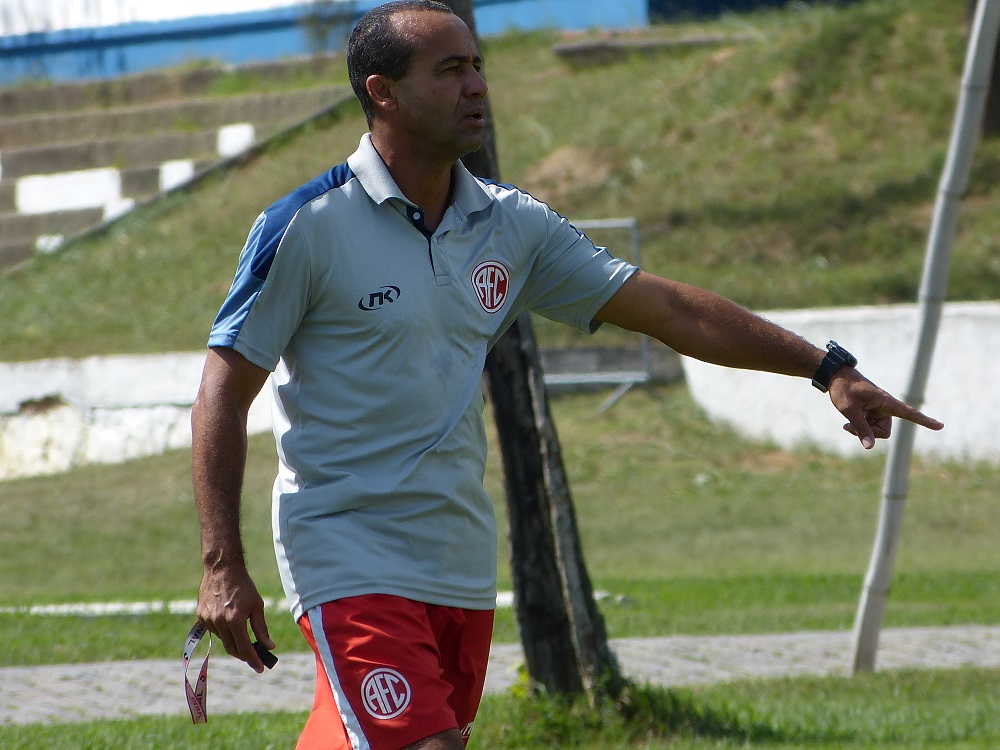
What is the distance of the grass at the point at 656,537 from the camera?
29.4 ft

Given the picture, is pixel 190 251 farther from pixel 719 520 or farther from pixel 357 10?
pixel 719 520

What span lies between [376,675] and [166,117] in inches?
987

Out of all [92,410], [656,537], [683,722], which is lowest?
[92,410]

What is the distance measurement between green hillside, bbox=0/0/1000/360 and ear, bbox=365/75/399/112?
47.1 ft

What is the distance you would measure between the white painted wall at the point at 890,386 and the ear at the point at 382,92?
10.6 metres

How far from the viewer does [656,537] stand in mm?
12625

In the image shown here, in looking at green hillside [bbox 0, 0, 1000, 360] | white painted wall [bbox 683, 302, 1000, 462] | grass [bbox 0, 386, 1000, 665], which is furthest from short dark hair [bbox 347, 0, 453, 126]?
green hillside [bbox 0, 0, 1000, 360]

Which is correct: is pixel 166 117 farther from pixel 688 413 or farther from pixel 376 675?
pixel 376 675

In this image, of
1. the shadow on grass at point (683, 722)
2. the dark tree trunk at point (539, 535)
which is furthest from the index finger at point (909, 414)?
the shadow on grass at point (683, 722)

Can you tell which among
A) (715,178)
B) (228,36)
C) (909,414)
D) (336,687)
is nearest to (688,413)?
(715,178)

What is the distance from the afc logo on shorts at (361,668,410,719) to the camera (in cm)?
304

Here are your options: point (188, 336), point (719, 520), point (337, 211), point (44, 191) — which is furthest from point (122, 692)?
point (44, 191)

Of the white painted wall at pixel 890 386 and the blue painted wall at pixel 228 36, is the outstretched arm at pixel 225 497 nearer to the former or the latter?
the white painted wall at pixel 890 386

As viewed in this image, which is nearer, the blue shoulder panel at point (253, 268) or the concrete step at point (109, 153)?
the blue shoulder panel at point (253, 268)
